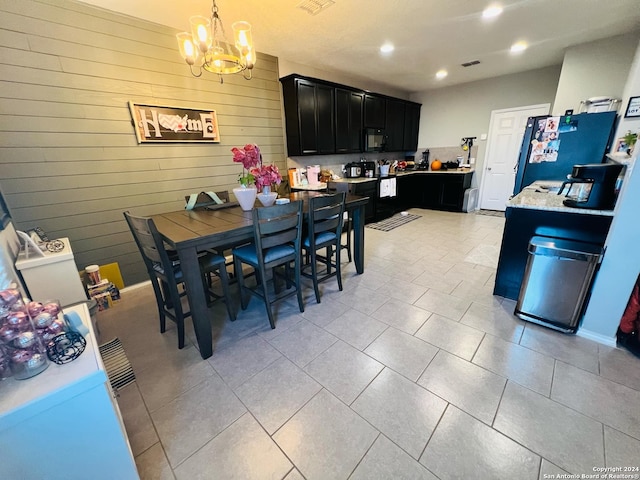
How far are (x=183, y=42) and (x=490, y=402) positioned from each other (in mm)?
2965

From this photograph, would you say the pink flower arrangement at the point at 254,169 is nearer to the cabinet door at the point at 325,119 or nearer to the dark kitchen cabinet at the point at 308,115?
the dark kitchen cabinet at the point at 308,115

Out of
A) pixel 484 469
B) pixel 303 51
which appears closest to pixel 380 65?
pixel 303 51

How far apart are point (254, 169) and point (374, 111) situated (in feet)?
12.2

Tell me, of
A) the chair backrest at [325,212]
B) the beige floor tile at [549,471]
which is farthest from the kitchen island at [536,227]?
the beige floor tile at [549,471]

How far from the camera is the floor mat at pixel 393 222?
4.66 metres

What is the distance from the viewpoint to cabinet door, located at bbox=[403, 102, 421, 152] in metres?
5.77

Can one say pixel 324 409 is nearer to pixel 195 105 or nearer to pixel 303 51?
pixel 195 105

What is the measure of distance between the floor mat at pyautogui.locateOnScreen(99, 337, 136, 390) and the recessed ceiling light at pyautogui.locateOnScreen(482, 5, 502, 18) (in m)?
4.41

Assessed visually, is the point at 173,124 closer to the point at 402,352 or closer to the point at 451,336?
the point at 402,352

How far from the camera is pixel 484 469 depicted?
1.08 metres

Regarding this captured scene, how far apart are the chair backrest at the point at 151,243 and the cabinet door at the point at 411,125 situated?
570 centimetres

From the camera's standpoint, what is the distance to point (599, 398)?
4.43ft

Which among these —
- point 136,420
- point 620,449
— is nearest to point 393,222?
point 620,449

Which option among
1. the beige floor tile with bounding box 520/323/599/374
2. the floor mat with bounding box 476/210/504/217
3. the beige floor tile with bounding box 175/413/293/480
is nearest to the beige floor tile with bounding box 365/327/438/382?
the beige floor tile with bounding box 520/323/599/374
